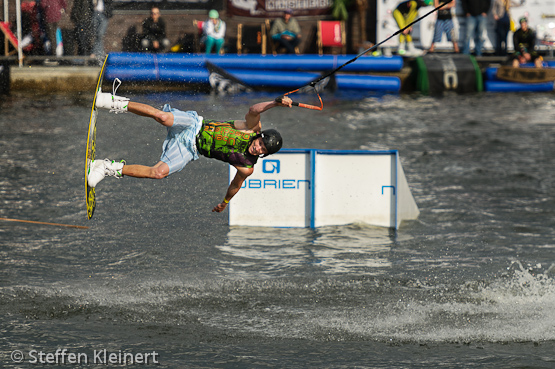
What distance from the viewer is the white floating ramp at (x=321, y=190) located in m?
10.9

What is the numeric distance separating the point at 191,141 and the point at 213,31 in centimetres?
1572

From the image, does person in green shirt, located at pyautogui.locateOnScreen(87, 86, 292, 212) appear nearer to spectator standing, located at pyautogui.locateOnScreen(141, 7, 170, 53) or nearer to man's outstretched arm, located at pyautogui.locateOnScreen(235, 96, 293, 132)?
man's outstretched arm, located at pyautogui.locateOnScreen(235, 96, 293, 132)

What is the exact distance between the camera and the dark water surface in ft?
24.2

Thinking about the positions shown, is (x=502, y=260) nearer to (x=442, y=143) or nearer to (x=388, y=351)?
(x=388, y=351)

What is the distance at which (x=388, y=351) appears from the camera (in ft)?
24.0

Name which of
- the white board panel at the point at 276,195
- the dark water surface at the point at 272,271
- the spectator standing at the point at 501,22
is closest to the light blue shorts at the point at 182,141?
the dark water surface at the point at 272,271

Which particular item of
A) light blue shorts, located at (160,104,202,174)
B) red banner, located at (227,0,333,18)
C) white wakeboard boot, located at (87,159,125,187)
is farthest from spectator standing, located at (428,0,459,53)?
white wakeboard boot, located at (87,159,125,187)

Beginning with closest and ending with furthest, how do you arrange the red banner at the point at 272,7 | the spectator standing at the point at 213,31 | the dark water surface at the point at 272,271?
1. the dark water surface at the point at 272,271
2. the spectator standing at the point at 213,31
3. the red banner at the point at 272,7

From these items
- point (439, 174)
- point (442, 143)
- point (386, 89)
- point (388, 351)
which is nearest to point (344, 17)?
point (386, 89)

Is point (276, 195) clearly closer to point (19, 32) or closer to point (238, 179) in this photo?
point (238, 179)

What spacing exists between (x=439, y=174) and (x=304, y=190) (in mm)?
4060

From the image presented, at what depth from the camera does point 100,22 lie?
73.5 ft

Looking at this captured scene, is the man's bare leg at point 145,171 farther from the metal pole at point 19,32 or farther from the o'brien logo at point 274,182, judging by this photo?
the metal pole at point 19,32

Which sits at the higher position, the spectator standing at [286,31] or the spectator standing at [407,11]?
the spectator standing at [407,11]
